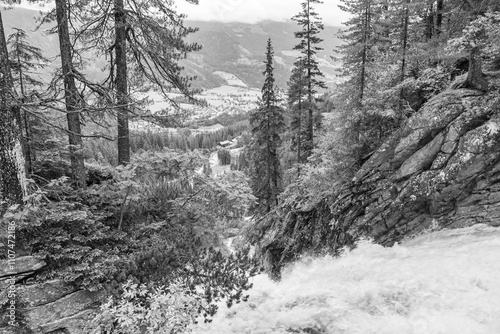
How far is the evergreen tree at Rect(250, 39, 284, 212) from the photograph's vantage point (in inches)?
1006


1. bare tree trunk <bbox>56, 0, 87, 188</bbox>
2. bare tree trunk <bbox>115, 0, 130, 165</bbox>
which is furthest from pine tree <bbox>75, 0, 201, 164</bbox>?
bare tree trunk <bbox>56, 0, 87, 188</bbox>

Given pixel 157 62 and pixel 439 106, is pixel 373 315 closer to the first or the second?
pixel 439 106

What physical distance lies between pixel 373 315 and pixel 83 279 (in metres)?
6.43

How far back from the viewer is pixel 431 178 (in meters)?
8.74

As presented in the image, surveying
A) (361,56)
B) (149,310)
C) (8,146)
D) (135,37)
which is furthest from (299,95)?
(149,310)

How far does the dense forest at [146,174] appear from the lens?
21.1ft

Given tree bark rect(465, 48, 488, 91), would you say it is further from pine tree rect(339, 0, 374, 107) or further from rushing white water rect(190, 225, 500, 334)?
pine tree rect(339, 0, 374, 107)

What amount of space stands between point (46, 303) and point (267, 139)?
22.3 metres

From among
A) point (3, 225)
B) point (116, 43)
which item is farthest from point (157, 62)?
point (3, 225)

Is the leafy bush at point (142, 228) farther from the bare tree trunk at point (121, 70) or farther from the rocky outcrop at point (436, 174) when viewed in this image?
the rocky outcrop at point (436, 174)

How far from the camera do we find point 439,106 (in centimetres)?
950

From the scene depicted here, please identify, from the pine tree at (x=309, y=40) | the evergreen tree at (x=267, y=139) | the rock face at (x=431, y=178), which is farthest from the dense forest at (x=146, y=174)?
the evergreen tree at (x=267, y=139)

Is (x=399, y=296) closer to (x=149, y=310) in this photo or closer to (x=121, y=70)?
(x=149, y=310)

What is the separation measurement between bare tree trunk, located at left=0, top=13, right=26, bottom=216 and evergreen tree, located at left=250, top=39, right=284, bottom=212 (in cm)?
2025
